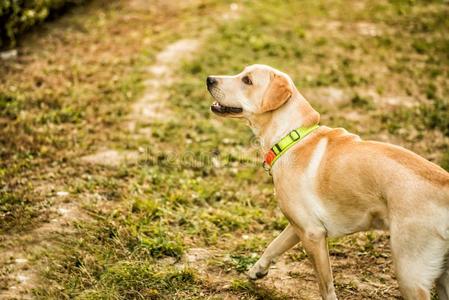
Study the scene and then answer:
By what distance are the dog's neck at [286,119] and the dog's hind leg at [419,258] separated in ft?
4.01

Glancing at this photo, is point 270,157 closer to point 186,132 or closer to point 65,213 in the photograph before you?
point 65,213

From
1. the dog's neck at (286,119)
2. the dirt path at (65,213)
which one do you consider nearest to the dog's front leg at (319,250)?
the dog's neck at (286,119)

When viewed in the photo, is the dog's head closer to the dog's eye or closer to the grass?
the dog's eye

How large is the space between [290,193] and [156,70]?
4.93m

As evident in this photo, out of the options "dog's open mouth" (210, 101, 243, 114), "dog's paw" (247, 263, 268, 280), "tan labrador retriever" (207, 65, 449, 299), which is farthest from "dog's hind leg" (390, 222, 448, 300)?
"dog's open mouth" (210, 101, 243, 114)

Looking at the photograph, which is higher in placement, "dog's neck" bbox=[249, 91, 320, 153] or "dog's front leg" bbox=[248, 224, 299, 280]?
"dog's neck" bbox=[249, 91, 320, 153]

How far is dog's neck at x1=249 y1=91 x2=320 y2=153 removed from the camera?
4.00 metres

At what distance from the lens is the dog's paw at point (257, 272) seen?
13.8 ft

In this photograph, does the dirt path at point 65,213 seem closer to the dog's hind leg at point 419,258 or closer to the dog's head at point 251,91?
the dog's head at point 251,91

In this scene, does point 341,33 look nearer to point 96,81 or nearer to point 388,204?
point 96,81

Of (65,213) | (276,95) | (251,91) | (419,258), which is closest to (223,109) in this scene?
(251,91)

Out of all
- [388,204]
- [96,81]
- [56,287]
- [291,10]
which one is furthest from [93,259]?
[291,10]

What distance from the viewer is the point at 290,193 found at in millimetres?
3713

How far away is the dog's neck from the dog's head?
2.6 inches
